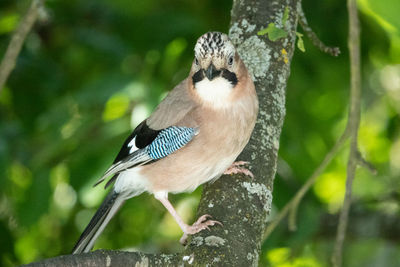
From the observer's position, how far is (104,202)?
4383 millimetres

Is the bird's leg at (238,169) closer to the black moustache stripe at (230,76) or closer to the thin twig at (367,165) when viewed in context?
the black moustache stripe at (230,76)

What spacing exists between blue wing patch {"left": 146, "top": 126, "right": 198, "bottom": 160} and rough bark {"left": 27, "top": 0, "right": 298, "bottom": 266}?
33 cm

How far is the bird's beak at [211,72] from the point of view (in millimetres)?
3811

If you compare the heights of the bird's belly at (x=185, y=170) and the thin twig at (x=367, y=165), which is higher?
the bird's belly at (x=185, y=170)

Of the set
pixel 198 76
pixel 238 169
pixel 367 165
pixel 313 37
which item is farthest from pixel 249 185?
pixel 313 37

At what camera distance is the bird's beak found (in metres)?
3.81

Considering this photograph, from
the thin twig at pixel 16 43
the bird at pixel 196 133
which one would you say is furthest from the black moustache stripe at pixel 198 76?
the thin twig at pixel 16 43

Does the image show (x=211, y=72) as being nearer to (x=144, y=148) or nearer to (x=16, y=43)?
(x=144, y=148)

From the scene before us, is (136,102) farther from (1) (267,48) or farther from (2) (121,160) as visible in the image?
(1) (267,48)

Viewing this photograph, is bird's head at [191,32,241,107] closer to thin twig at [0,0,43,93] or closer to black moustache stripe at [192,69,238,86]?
black moustache stripe at [192,69,238,86]

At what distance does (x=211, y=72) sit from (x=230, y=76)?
124mm

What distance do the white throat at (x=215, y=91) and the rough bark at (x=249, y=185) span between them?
26 centimetres

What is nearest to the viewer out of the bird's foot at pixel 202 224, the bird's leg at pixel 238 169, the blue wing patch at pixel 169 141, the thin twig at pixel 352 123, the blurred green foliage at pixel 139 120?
the bird's foot at pixel 202 224

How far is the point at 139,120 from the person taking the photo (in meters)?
4.30
